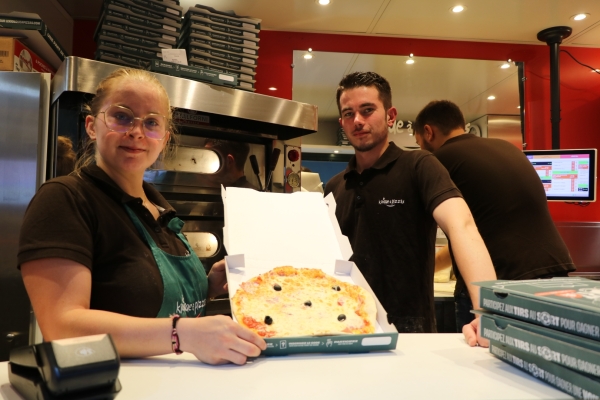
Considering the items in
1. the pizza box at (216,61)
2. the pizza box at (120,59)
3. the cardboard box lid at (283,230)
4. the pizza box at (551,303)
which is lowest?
the pizza box at (551,303)

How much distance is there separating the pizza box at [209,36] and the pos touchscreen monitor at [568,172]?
2.27m

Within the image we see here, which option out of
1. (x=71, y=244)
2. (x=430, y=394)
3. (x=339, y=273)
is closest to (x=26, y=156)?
(x=71, y=244)

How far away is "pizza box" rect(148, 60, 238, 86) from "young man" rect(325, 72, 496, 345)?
704 millimetres

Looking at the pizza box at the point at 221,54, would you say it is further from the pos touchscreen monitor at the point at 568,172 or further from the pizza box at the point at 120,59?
the pos touchscreen monitor at the point at 568,172

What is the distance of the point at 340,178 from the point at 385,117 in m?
0.31

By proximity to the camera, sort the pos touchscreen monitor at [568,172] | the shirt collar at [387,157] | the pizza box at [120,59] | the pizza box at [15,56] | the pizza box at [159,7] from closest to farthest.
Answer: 1. the shirt collar at [387,157]
2. the pizza box at [15,56]
3. the pizza box at [120,59]
4. the pizza box at [159,7]
5. the pos touchscreen monitor at [568,172]

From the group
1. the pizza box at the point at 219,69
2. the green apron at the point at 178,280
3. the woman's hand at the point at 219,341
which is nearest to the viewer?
the woman's hand at the point at 219,341

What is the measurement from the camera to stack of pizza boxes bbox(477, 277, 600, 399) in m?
0.57

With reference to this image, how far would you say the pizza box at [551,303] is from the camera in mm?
582

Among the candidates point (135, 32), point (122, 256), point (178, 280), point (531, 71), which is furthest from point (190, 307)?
point (531, 71)

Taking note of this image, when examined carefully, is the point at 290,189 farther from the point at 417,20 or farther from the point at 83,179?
the point at 417,20

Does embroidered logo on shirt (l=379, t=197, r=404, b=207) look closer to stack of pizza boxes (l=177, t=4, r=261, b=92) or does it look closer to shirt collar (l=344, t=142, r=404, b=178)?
shirt collar (l=344, t=142, r=404, b=178)

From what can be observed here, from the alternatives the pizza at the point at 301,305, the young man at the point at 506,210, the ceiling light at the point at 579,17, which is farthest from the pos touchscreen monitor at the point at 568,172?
the pizza at the point at 301,305

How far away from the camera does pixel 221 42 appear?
2.51 m
